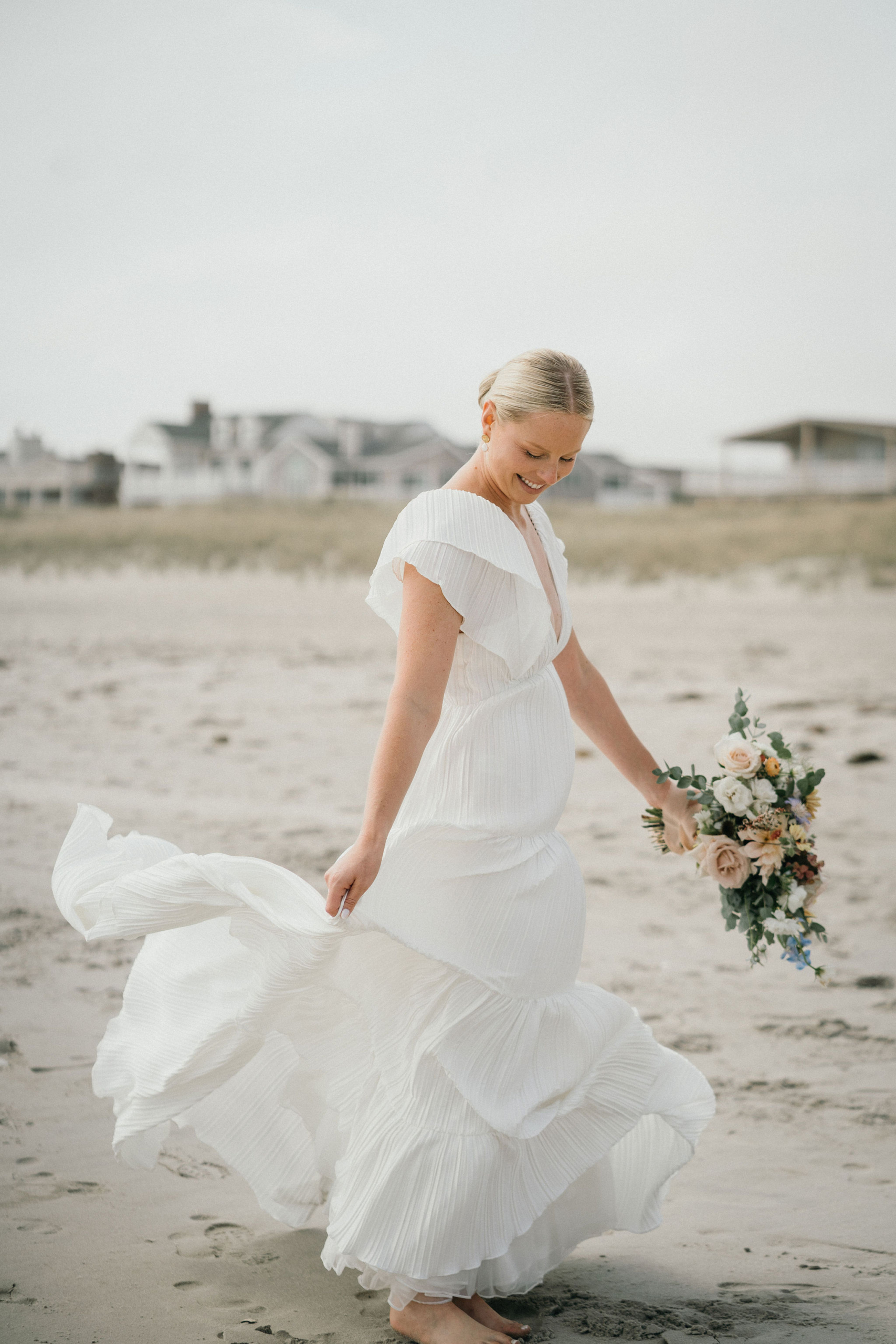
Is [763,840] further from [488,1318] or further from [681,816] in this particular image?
[488,1318]

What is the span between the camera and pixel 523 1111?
195 centimetres

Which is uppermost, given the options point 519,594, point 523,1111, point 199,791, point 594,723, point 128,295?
point 128,295

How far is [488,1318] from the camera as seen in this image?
206cm

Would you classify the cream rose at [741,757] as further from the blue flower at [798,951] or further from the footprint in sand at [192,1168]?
the footprint in sand at [192,1168]

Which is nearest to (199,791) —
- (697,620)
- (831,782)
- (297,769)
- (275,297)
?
(297,769)

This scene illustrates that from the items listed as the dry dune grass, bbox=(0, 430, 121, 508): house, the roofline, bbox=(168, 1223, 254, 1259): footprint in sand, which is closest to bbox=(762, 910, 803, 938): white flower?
bbox=(168, 1223, 254, 1259): footprint in sand

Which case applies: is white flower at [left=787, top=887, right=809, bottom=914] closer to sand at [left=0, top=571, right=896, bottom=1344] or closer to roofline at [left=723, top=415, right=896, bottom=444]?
sand at [left=0, top=571, right=896, bottom=1344]

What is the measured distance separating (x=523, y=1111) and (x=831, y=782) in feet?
18.6

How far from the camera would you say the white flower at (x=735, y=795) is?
2.13 m

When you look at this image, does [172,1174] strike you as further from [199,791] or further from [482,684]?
[199,791]

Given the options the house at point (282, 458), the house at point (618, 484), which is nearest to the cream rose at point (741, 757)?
the house at point (282, 458)

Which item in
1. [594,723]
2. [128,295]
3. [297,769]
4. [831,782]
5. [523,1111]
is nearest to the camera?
[523,1111]

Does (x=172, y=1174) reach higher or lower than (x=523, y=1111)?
lower

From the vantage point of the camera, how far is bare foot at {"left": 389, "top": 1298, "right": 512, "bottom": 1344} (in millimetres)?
1966
